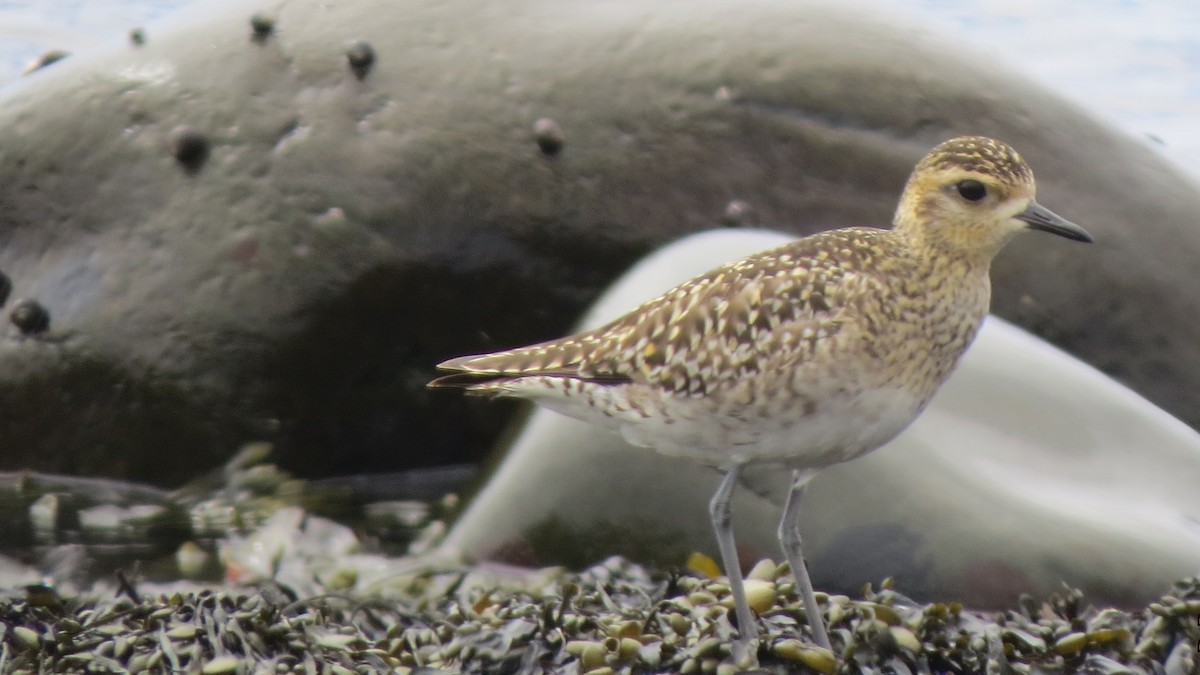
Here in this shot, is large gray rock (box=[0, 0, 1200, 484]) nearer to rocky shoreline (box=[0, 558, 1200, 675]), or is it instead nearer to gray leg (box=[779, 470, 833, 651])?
rocky shoreline (box=[0, 558, 1200, 675])

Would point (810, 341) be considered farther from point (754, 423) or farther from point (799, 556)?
point (799, 556)

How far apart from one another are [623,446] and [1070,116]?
343 centimetres

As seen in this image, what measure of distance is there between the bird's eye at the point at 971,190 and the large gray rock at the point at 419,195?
238 centimetres

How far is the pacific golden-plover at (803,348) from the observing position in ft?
13.8

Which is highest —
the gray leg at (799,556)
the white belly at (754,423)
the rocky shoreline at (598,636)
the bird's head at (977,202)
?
the bird's head at (977,202)

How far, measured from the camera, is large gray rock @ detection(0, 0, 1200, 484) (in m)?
6.47

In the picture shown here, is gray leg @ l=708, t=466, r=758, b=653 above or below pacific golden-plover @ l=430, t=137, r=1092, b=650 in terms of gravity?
below

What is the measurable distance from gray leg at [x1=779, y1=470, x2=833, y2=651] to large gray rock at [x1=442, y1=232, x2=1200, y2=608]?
0.57 metres

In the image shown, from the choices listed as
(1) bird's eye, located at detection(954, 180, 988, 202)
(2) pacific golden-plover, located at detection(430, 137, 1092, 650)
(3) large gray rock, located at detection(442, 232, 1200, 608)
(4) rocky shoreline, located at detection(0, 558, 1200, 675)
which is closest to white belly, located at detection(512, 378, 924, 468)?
(2) pacific golden-plover, located at detection(430, 137, 1092, 650)

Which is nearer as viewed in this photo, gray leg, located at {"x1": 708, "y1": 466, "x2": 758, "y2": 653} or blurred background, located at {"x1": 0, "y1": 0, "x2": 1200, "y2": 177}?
gray leg, located at {"x1": 708, "y1": 466, "x2": 758, "y2": 653}

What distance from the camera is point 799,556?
448 cm

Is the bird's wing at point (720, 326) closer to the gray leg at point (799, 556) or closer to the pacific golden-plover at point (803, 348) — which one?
the pacific golden-plover at point (803, 348)

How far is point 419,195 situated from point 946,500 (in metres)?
2.83

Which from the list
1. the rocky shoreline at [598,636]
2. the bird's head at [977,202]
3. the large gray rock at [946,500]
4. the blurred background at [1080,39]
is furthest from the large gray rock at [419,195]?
the blurred background at [1080,39]
